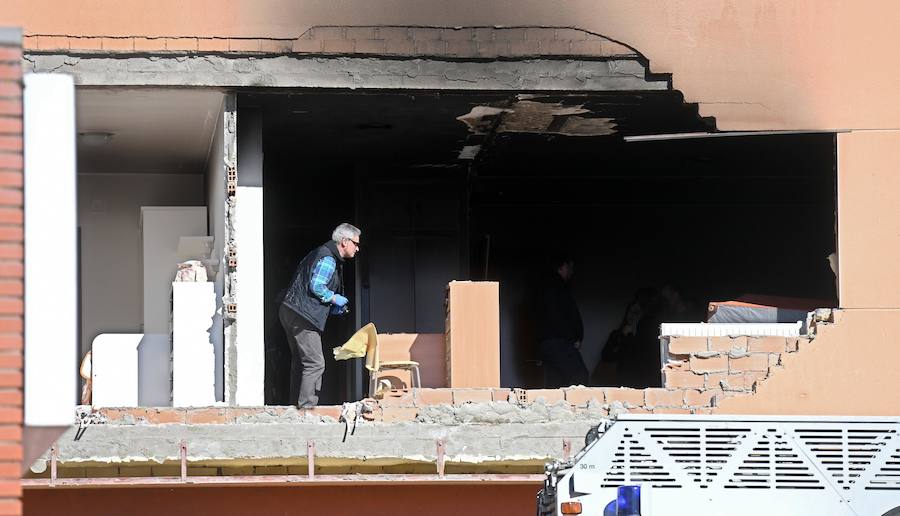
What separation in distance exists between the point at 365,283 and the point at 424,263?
713 mm

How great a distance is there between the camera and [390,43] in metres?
13.9

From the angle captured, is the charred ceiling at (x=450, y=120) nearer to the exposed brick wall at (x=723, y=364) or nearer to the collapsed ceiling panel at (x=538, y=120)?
the collapsed ceiling panel at (x=538, y=120)

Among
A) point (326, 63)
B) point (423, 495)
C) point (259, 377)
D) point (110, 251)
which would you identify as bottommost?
point (423, 495)

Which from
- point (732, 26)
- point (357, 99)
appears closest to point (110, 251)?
point (357, 99)

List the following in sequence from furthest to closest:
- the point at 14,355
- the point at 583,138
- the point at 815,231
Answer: the point at 815,231, the point at 583,138, the point at 14,355

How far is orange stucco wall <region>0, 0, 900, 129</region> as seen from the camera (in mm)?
13906

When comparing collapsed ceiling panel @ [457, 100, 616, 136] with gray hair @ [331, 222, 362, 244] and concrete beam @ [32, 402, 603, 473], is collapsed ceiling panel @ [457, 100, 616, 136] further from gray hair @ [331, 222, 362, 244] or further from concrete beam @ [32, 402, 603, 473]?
→ concrete beam @ [32, 402, 603, 473]

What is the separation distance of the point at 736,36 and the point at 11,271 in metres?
8.97

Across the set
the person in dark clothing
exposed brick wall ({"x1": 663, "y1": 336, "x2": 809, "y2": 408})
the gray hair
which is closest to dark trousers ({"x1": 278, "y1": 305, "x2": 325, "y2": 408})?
the gray hair

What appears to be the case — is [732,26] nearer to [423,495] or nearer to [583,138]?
[583,138]

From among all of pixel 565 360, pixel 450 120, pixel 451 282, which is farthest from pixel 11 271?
pixel 565 360

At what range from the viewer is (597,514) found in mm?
11234

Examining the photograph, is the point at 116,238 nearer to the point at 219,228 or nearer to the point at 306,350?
the point at 219,228

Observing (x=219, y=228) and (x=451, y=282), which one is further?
(x=219, y=228)
